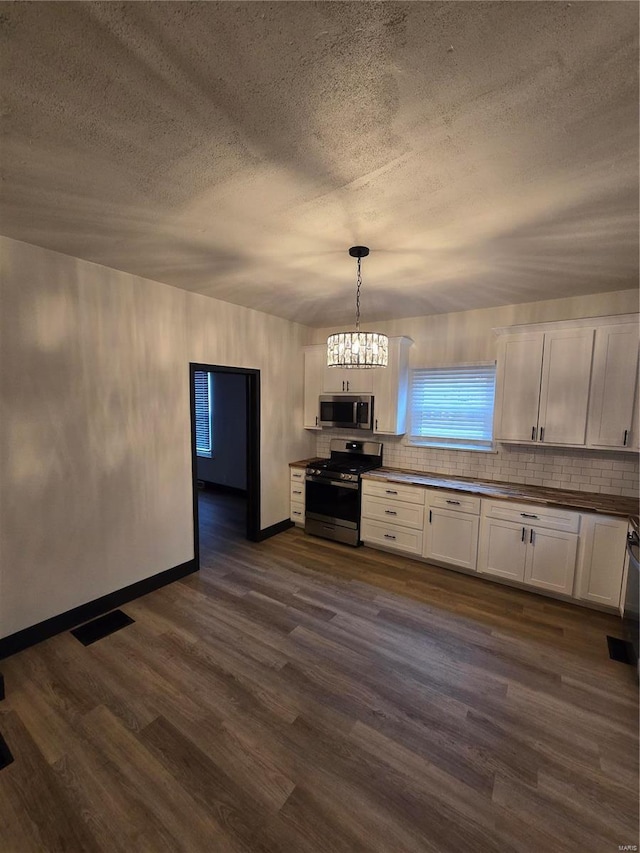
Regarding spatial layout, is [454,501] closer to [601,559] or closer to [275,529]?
[601,559]

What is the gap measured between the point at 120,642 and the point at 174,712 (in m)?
0.83

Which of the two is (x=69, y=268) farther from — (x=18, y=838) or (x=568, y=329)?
(x=568, y=329)

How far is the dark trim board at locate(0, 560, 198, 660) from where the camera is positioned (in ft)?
7.86

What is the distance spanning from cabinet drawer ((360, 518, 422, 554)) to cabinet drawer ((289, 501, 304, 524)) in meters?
0.91

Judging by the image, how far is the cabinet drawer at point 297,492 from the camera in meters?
4.63

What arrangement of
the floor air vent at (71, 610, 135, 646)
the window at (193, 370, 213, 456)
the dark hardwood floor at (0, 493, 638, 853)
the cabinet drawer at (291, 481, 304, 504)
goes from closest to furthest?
the dark hardwood floor at (0, 493, 638, 853) < the floor air vent at (71, 610, 135, 646) < the cabinet drawer at (291, 481, 304, 504) < the window at (193, 370, 213, 456)

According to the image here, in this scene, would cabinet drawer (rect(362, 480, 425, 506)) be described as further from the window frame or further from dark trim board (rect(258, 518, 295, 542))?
dark trim board (rect(258, 518, 295, 542))

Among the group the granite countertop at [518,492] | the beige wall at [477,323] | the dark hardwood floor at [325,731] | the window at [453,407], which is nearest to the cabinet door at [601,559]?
the granite countertop at [518,492]

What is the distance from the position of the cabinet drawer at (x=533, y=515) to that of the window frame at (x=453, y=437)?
0.75m

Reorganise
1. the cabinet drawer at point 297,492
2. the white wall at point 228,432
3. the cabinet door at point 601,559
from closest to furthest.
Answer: the cabinet door at point 601,559 → the cabinet drawer at point 297,492 → the white wall at point 228,432

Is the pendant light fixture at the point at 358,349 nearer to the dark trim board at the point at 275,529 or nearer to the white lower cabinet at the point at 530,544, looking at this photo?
the white lower cabinet at the point at 530,544

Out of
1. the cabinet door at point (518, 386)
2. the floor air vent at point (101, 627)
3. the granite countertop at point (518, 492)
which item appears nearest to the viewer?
the floor air vent at point (101, 627)

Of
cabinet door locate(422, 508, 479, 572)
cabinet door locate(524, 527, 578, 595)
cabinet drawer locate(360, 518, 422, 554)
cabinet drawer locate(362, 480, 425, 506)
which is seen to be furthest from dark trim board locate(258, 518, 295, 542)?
cabinet door locate(524, 527, 578, 595)

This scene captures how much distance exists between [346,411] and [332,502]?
1.18 m
